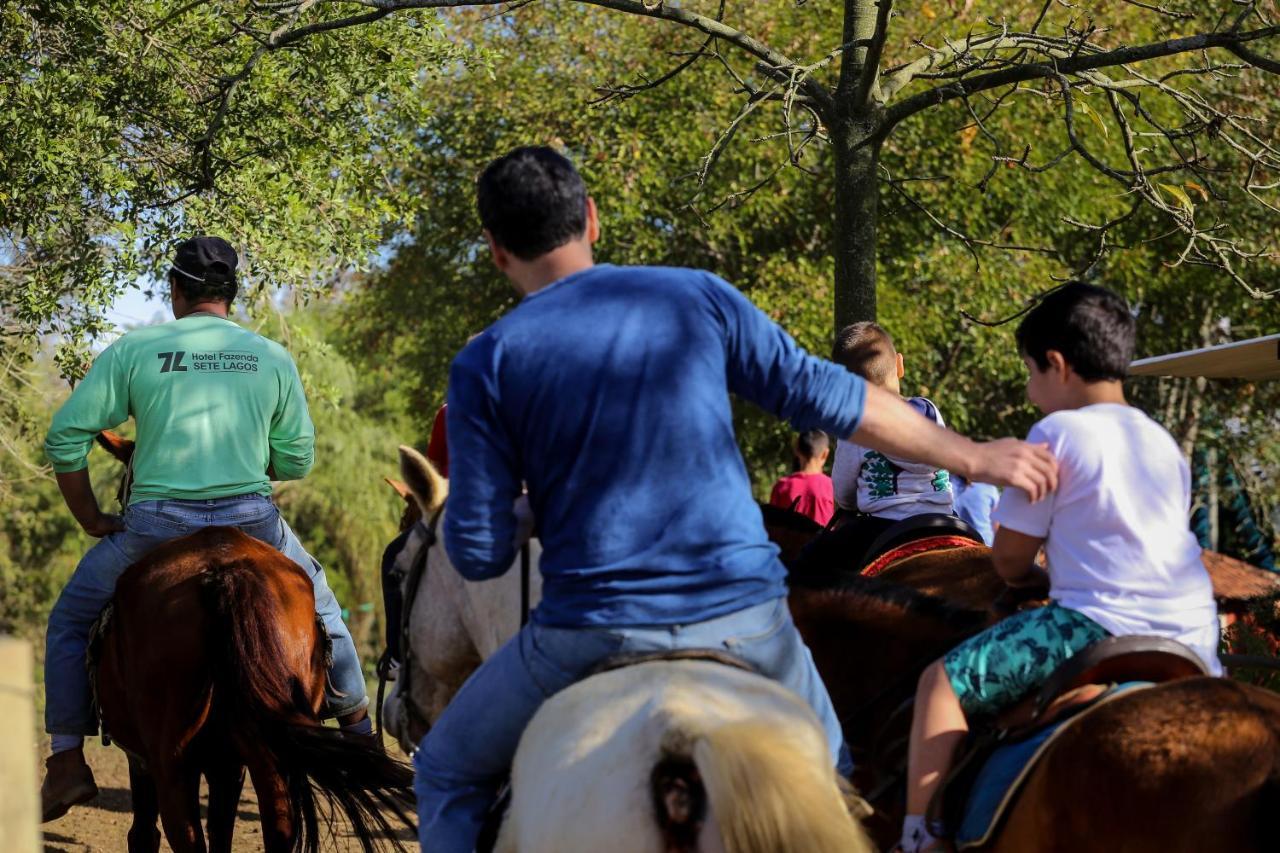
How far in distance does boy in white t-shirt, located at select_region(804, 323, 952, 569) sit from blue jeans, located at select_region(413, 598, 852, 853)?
2437 millimetres

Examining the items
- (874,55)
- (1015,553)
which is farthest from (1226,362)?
(1015,553)

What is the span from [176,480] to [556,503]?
120 inches

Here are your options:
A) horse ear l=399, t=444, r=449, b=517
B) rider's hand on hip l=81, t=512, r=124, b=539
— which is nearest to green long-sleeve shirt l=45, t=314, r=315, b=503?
rider's hand on hip l=81, t=512, r=124, b=539

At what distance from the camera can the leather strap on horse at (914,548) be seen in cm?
521

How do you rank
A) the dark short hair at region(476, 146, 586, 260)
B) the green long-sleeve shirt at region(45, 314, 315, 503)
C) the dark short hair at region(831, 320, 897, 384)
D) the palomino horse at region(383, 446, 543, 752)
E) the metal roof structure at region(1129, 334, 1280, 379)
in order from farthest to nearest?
the metal roof structure at region(1129, 334, 1280, 379) < the dark short hair at region(831, 320, 897, 384) < the green long-sleeve shirt at region(45, 314, 315, 503) < the palomino horse at region(383, 446, 543, 752) < the dark short hair at region(476, 146, 586, 260)

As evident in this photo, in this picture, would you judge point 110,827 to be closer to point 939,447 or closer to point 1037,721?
point 1037,721

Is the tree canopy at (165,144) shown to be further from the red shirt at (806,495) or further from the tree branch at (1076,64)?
the tree branch at (1076,64)

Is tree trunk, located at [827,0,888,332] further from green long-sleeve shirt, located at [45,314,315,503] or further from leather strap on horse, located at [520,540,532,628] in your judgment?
leather strap on horse, located at [520,540,532,628]

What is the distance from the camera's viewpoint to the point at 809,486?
28.2 feet

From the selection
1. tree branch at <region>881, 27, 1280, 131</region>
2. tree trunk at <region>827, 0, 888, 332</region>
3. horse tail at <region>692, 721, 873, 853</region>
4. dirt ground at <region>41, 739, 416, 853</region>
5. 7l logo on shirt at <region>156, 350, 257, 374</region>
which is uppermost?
tree branch at <region>881, 27, 1280, 131</region>

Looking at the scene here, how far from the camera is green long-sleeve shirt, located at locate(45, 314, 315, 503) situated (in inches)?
213

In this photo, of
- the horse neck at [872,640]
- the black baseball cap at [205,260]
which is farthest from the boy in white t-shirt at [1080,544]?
the black baseball cap at [205,260]

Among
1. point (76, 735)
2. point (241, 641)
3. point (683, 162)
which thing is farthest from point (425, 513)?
point (683, 162)

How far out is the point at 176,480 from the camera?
5449 mm
